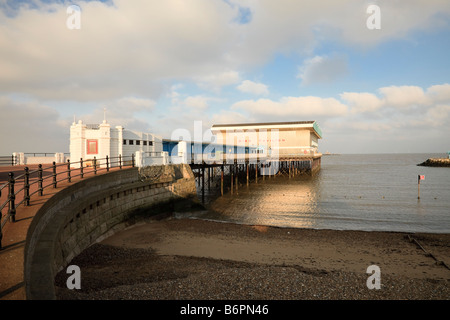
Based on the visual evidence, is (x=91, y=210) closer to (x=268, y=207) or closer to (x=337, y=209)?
(x=268, y=207)

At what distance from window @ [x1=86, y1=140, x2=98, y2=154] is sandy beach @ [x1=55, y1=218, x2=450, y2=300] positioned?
6497mm

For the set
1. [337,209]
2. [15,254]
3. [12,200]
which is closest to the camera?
[15,254]

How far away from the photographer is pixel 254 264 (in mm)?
10758

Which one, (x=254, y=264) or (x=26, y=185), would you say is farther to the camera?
(x=254, y=264)

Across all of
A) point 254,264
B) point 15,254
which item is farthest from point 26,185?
point 254,264

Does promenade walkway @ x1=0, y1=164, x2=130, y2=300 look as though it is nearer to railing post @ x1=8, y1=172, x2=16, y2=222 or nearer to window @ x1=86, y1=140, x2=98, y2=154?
railing post @ x1=8, y1=172, x2=16, y2=222

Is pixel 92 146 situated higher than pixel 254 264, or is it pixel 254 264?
pixel 92 146

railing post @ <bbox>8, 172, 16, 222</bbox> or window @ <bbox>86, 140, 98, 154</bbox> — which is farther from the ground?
window @ <bbox>86, 140, 98, 154</bbox>

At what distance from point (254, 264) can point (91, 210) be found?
7.82 meters

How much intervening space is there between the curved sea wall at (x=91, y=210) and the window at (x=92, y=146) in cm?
430

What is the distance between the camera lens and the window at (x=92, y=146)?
19078mm

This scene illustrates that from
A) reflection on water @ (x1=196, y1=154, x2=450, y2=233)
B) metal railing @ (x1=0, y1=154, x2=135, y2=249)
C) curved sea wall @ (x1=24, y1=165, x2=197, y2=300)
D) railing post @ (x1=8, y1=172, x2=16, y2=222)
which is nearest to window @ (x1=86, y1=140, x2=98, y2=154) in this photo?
metal railing @ (x1=0, y1=154, x2=135, y2=249)

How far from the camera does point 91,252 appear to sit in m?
11.4

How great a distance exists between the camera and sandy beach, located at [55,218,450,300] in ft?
23.6
